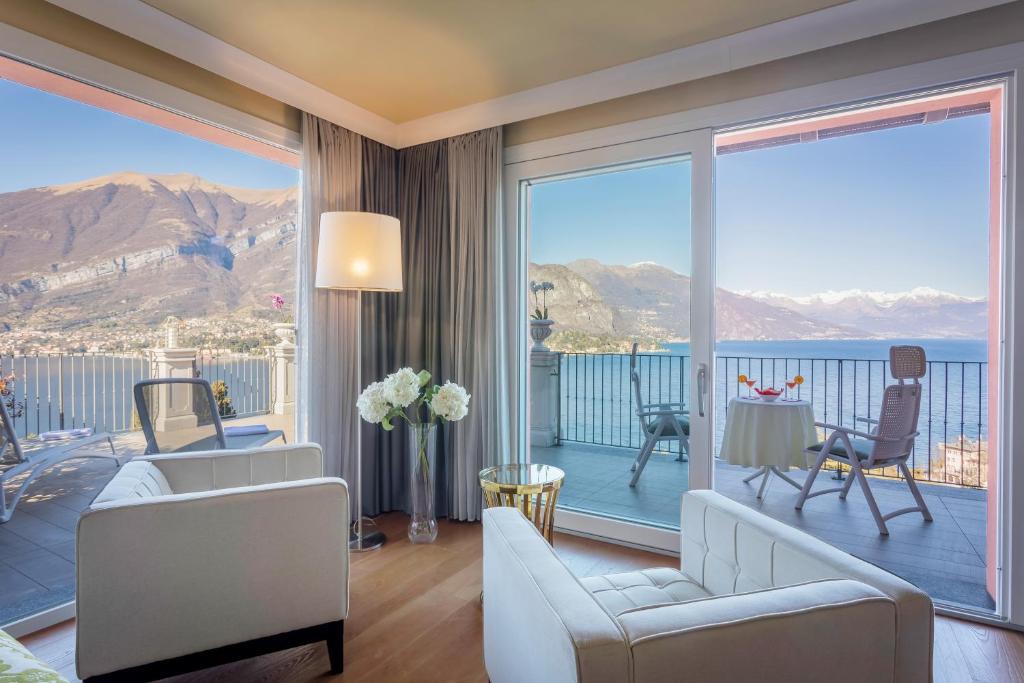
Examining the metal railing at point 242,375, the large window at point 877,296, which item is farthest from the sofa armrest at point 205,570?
the large window at point 877,296

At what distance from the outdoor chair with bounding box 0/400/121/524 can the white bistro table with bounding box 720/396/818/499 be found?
357cm

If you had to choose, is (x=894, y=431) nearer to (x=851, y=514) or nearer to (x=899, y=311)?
(x=851, y=514)

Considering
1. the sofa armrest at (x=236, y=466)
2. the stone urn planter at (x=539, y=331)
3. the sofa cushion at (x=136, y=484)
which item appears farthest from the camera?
the stone urn planter at (x=539, y=331)

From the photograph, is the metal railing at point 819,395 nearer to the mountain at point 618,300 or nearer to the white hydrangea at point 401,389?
the mountain at point 618,300

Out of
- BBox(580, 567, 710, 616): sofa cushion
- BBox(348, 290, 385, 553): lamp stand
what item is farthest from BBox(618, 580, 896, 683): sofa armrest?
BBox(348, 290, 385, 553): lamp stand

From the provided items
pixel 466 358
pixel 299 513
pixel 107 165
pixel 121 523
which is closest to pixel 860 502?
pixel 466 358

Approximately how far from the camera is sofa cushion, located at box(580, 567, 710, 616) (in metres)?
1.54

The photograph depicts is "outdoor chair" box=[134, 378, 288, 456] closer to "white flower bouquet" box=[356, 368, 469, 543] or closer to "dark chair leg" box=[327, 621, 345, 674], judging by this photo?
"white flower bouquet" box=[356, 368, 469, 543]

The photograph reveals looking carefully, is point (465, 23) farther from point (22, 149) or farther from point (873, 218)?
point (873, 218)

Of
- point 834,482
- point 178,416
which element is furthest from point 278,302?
point 834,482

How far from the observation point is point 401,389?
2.77 meters

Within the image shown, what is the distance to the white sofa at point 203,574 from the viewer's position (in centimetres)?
150

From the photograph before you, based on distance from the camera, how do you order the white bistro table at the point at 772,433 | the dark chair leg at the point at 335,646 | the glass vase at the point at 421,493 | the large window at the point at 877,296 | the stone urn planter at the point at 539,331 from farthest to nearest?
the white bistro table at the point at 772,433
the stone urn planter at the point at 539,331
the glass vase at the point at 421,493
the large window at the point at 877,296
the dark chair leg at the point at 335,646

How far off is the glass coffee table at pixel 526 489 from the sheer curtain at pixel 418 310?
941 millimetres
